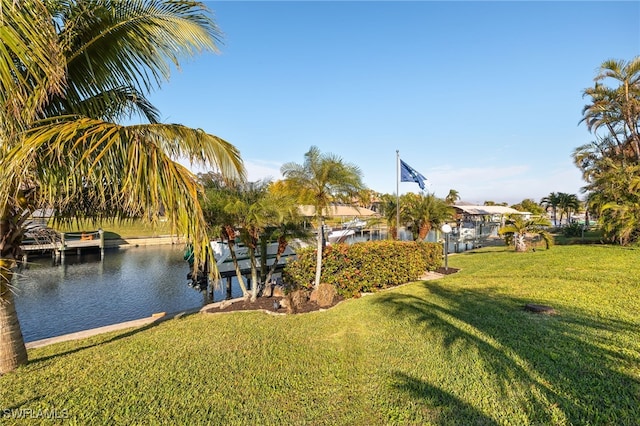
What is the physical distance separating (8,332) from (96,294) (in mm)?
10288

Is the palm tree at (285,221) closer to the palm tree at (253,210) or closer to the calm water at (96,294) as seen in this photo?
the palm tree at (253,210)

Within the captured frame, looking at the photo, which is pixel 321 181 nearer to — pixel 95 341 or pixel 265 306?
pixel 265 306

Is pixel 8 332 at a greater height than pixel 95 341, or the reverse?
pixel 8 332

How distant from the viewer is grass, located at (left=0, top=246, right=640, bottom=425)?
2.74 metres

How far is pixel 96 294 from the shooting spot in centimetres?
1227

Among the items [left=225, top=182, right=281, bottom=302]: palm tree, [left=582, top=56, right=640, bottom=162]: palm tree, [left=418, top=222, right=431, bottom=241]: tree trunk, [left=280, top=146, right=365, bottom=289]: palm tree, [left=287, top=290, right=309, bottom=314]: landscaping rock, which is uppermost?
[left=582, top=56, right=640, bottom=162]: palm tree

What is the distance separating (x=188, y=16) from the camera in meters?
3.43

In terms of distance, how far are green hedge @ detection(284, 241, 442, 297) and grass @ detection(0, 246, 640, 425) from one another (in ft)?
6.25

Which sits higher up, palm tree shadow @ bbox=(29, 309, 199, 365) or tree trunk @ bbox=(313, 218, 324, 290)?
tree trunk @ bbox=(313, 218, 324, 290)

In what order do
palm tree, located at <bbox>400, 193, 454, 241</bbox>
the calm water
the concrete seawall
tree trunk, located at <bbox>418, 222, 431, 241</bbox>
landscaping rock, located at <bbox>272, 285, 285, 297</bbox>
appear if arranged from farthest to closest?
the concrete seawall, tree trunk, located at <bbox>418, 222, 431, 241</bbox>, palm tree, located at <bbox>400, 193, 454, 241</bbox>, the calm water, landscaping rock, located at <bbox>272, 285, 285, 297</bbox>

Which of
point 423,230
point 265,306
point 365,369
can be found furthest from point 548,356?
point 423,230

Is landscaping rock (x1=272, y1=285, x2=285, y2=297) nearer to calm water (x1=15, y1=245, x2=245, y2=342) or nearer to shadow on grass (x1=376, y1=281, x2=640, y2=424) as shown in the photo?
calm water (x1=15, y1=245, x2=245, y2=342)

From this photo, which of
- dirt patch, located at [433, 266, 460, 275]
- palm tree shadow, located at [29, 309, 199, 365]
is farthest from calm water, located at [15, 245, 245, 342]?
dirt patch, located at [433, 266, 460, 275]

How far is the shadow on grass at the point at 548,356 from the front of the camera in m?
2.64
